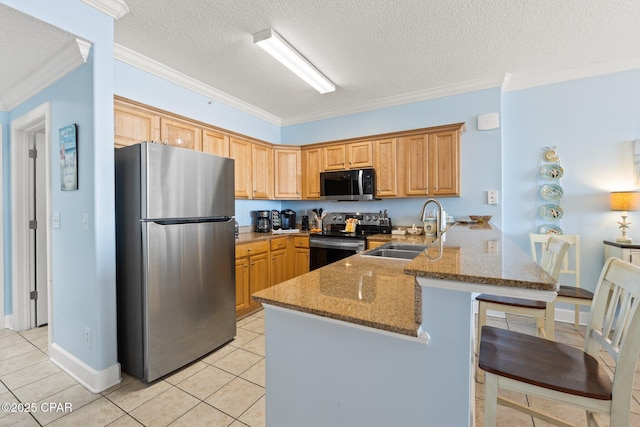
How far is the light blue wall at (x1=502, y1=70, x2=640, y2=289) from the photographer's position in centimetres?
287

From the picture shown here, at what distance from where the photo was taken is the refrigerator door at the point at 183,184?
1.98 meters

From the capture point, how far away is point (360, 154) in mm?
3738

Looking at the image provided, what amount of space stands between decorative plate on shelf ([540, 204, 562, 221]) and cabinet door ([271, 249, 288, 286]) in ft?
10.2

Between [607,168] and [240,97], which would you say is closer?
[607,168]

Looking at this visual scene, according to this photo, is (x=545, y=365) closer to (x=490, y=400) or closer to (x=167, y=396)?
(x=490, y=400)

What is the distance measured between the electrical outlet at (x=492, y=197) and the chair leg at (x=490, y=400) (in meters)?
2.64

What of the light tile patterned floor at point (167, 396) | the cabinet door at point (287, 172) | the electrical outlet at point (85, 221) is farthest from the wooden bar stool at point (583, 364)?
the cabinet door at point (287, 172)

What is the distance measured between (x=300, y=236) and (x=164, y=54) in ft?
8.14

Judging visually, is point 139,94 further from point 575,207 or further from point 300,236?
point 575,207

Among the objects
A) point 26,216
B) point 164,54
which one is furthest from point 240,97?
point 26,216

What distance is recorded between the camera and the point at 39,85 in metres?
A: 2.35

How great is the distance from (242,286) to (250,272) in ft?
0.60

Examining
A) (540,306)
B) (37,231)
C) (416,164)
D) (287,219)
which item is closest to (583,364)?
(540,306)

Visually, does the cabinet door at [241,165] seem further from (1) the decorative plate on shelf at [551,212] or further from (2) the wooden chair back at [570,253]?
(1) the decorative plate on shelf at [551,212]
